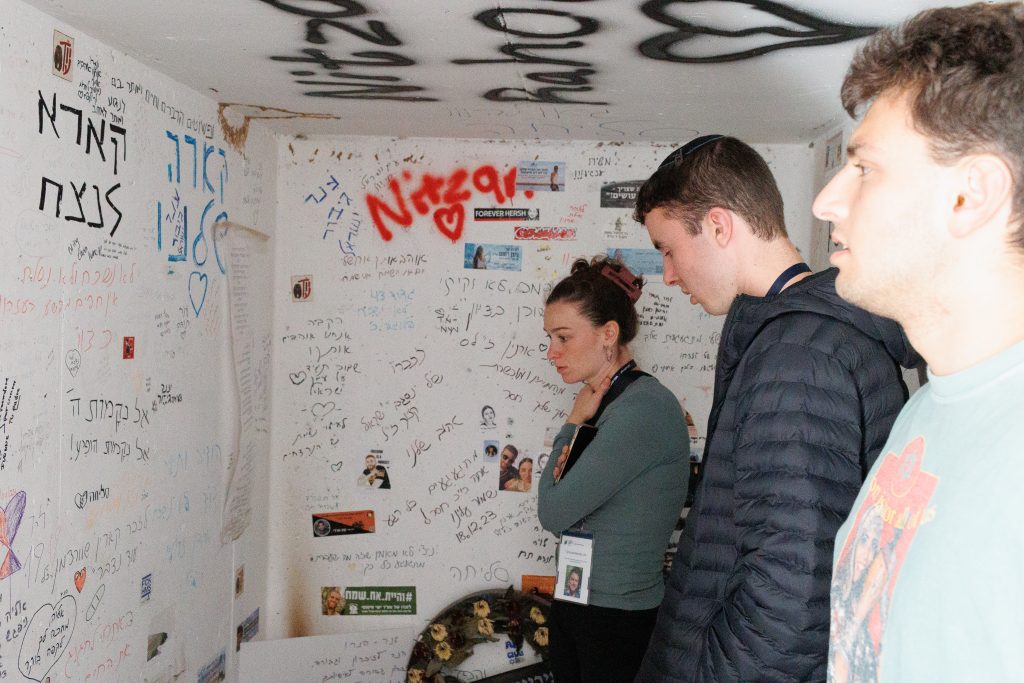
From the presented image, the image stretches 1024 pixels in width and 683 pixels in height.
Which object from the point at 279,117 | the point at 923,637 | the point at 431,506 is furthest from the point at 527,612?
the point at 923,637

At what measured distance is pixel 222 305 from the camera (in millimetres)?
2824

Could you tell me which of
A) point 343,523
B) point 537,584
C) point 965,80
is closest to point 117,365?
point 343,523

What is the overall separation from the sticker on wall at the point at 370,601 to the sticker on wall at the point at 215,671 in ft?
1.61

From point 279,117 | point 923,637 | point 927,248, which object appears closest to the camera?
point 923,637

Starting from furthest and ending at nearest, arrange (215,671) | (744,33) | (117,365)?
(215,671) → (117,365) → (744,33)

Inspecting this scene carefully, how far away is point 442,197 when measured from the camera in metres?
3.32

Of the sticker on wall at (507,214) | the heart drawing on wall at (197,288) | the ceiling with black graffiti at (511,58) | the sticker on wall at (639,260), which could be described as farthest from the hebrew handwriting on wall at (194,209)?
the sticker on wall at (639,260)

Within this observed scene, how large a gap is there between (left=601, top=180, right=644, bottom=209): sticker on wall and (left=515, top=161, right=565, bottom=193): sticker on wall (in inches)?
6.2

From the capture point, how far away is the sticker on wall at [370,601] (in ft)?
11.0

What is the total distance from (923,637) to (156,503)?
2055mm

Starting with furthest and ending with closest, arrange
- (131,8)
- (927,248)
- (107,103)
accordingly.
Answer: (107,103)
(131,8)
(927,248)

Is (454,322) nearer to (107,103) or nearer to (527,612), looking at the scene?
(527,612)

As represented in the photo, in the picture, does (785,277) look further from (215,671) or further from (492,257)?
(215,671)

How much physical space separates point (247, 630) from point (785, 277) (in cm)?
239
